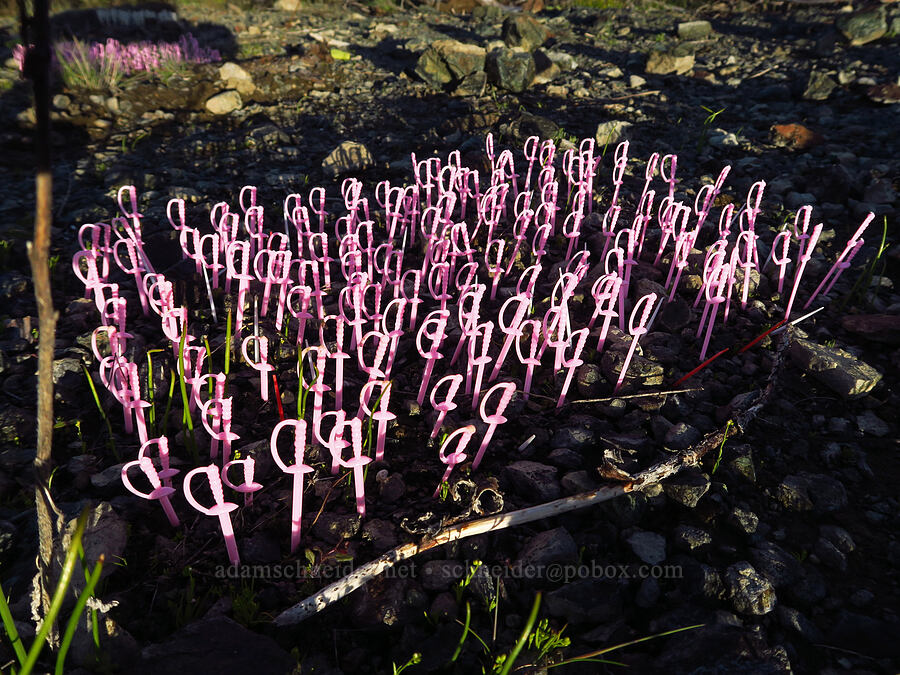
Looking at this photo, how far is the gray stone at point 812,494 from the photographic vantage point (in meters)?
2.63

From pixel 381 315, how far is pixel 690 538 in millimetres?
2480

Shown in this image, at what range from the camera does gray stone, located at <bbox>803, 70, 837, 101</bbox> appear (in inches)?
320

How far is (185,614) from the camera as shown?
84.3 inches

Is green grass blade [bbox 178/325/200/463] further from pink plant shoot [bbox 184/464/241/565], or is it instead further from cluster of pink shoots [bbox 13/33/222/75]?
cluster of pink shoots [bbox 13/33/222/75]

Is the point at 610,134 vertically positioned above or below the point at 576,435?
above

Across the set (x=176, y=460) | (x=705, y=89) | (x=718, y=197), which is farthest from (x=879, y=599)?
(x=705, y=89)

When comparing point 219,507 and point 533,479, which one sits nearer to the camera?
point 219,507

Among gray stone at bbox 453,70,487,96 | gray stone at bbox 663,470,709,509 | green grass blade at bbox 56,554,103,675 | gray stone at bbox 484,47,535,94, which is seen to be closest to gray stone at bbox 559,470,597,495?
gray stone at bbox 663,470,709,509

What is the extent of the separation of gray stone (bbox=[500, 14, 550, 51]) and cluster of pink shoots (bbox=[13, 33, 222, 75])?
18.9ft

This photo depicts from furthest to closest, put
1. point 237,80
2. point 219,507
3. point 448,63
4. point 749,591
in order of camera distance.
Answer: point 448,63 < point 237,80 < point 749,591 < point 219,507

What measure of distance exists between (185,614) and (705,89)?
1008 cm

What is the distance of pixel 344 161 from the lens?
6398 millimetres

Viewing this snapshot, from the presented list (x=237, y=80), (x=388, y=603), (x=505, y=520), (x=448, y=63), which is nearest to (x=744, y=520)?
(x=505, y=520)

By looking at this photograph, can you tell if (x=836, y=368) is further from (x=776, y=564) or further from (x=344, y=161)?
(x=344, y=161)
